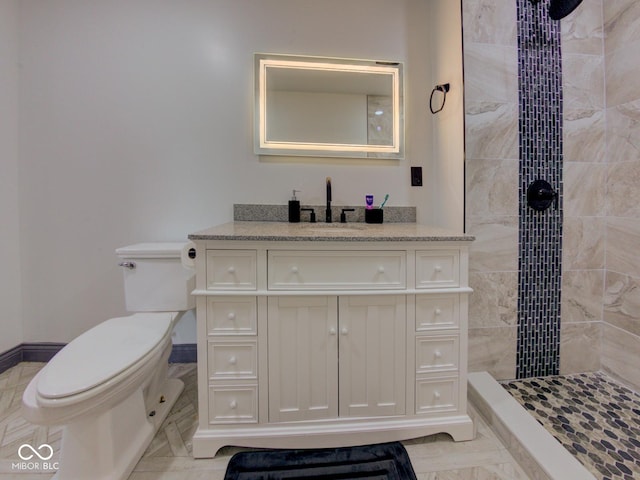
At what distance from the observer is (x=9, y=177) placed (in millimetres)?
1596

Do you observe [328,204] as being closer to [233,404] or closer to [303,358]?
[303,358]

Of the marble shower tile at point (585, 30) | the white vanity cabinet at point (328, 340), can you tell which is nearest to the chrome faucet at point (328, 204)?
the white vanity cabinet at point (328, 340)

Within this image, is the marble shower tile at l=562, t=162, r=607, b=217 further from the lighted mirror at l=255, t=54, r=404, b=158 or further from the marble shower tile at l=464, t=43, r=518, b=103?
the lighted mirror at l=255, t=54, r=404, b=158

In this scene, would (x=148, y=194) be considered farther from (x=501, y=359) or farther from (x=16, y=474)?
(x=501, y=359)

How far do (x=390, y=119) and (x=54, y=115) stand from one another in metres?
1.94

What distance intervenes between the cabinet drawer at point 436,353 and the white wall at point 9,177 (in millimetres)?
2214

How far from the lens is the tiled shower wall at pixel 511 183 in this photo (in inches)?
57.7

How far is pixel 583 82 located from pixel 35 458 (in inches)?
120

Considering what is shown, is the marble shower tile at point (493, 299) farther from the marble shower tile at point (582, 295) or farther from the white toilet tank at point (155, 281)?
the white toilet tank at point (155, 281)

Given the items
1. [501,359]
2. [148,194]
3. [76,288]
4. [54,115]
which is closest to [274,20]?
[148,194]

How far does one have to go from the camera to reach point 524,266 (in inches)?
59.9

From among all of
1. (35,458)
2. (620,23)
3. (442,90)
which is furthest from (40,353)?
(620,23)

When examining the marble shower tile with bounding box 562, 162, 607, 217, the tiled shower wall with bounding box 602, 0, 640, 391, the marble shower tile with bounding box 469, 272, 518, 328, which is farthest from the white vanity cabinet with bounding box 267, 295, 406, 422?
the tiled shower wall with bounding box 602, 0, 640, 391

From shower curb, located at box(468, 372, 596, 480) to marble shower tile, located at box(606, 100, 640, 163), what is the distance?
1.34 meters
